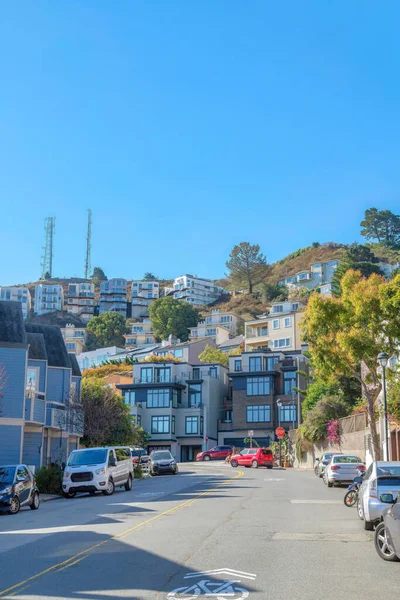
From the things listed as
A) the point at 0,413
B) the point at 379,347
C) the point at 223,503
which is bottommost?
the point at 223,503

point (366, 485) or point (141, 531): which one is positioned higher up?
point (366, 485)

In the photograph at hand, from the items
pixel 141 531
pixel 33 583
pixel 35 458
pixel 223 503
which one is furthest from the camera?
pixel 35 458

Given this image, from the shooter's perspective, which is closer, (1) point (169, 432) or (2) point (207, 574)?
(2) point (207, 574)

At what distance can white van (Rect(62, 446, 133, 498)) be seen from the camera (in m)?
26.9

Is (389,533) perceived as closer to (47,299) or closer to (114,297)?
(47,299)

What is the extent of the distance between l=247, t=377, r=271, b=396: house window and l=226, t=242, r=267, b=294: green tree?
7758cm

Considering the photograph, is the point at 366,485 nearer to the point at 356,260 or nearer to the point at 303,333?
the point at 303,333

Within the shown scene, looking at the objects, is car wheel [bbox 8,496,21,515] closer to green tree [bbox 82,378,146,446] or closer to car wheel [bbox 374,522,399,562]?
car wheel [bbox 374,522,399,562]

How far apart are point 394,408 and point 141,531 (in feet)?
70.3

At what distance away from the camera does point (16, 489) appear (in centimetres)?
2184

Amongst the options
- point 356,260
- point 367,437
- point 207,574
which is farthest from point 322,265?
point 207,574

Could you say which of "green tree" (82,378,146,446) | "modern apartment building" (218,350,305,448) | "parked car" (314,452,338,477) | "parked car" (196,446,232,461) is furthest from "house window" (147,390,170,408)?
"parked car" (314,452,338,477)

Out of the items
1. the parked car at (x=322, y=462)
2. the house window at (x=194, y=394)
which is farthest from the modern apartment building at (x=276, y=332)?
the parked car at (x=322, y=462)

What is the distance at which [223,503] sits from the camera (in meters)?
22.4
